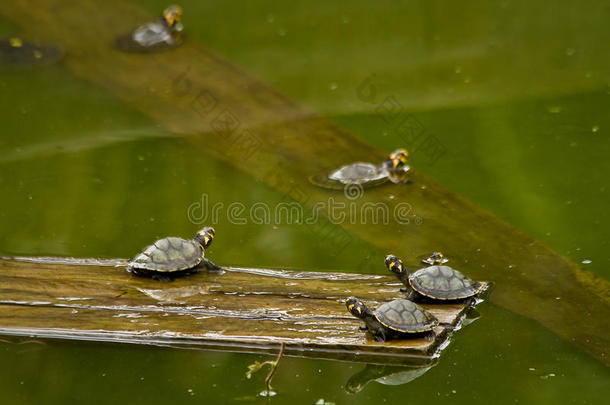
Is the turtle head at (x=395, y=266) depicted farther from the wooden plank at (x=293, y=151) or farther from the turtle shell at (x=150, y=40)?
the turtle shell at (x=150, y=40)

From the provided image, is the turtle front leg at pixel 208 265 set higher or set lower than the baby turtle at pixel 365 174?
lower

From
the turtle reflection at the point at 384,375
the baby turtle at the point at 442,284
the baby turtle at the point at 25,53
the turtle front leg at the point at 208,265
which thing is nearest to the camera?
the turtle reflection at the point at 384,375

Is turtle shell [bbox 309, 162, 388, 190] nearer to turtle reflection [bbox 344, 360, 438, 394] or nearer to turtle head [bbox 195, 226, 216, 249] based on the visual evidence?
turtle head [bbox 195, 226, 216, 249]

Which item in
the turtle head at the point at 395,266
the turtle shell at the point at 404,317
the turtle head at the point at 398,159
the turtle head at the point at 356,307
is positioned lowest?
the turtle shell at the point at 404,317

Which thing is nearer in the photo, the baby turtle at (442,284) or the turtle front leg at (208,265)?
the baby turtle at (442,284)

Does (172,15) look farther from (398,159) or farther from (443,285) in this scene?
(443,285)

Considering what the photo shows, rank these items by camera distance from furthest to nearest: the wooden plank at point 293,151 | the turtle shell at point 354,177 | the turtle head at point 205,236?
the turtle shell at point 354,177
the turtle head at point 205,236
the wooden plank at point 293,151

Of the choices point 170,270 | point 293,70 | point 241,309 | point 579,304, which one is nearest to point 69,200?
point 170,270

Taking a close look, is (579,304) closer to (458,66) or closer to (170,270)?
(170,270)

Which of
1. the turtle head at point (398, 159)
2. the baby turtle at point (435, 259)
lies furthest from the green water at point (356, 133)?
the baby turtle at point (435, 259)
